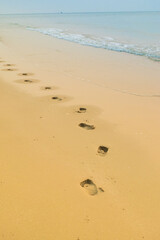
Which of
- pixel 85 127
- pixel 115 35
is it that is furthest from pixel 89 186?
pixel 115 35

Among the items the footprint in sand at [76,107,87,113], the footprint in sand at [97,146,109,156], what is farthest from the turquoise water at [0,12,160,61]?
the footprint in sand at [97,146,109,156]

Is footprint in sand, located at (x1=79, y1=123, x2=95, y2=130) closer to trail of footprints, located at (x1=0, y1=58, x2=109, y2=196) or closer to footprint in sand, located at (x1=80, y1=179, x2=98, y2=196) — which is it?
trail of footprints, located at (x1=0, y1=58, x2=109, y2=196)

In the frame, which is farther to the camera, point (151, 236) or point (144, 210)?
point (144, 210)

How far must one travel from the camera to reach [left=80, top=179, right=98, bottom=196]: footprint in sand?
2480 mm

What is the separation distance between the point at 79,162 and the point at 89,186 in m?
0.42

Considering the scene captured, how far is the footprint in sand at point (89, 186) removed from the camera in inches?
97.7

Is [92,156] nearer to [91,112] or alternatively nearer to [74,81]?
[91,112]

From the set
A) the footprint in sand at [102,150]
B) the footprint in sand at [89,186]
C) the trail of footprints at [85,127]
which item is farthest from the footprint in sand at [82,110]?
the footprint in sand at [89,186]

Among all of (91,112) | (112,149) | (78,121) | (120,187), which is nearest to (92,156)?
(112,149)

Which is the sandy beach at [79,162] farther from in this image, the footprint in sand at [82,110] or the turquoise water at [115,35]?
the turquoise water at [115,35]

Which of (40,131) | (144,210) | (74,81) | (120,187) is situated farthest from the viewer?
(74,81)

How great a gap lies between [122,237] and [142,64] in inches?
306

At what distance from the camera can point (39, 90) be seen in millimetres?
5648

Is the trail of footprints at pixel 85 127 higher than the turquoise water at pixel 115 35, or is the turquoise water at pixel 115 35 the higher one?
the trail of footprints at pixel 85 127
